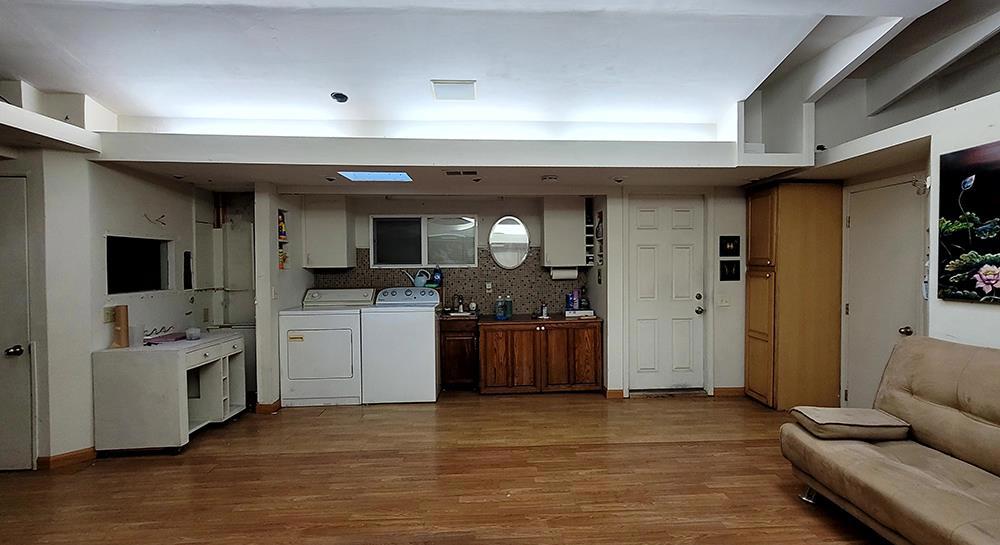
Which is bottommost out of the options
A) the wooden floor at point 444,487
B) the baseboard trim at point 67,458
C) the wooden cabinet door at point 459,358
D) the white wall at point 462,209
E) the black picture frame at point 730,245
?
the wooden floor at point 444,487

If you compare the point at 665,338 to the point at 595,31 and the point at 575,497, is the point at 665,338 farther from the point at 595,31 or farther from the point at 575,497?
the point at 595,31

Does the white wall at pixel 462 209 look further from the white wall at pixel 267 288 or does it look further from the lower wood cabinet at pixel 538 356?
the lower wood cabinet at pixel 538 356

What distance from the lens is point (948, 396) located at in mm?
2475

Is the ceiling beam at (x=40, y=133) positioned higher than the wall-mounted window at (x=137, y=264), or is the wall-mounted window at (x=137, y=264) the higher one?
the ceiling beam at (x=40, y=133)

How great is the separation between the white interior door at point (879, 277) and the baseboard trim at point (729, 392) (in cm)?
89

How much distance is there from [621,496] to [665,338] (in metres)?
2.50

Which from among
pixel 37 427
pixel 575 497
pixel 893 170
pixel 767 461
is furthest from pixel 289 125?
pixel 893 170

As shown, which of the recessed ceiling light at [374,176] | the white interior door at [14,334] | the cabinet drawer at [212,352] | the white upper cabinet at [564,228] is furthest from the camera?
the white upper cabinet at [564,228]

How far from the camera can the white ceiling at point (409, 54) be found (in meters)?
2.73

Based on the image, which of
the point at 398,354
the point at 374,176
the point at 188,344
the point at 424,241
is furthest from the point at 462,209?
the point at 188,344

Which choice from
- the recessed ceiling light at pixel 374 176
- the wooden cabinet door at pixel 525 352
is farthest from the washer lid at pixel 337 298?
the wooden cabinet door at pixel 525 352

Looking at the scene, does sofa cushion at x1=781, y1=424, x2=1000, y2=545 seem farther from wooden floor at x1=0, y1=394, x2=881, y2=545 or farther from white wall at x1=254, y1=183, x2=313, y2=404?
white wall at x1=254, y1=183, x2=313, y2=404

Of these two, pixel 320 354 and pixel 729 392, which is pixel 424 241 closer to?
pixel 320 354

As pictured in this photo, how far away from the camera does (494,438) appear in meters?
3.81
